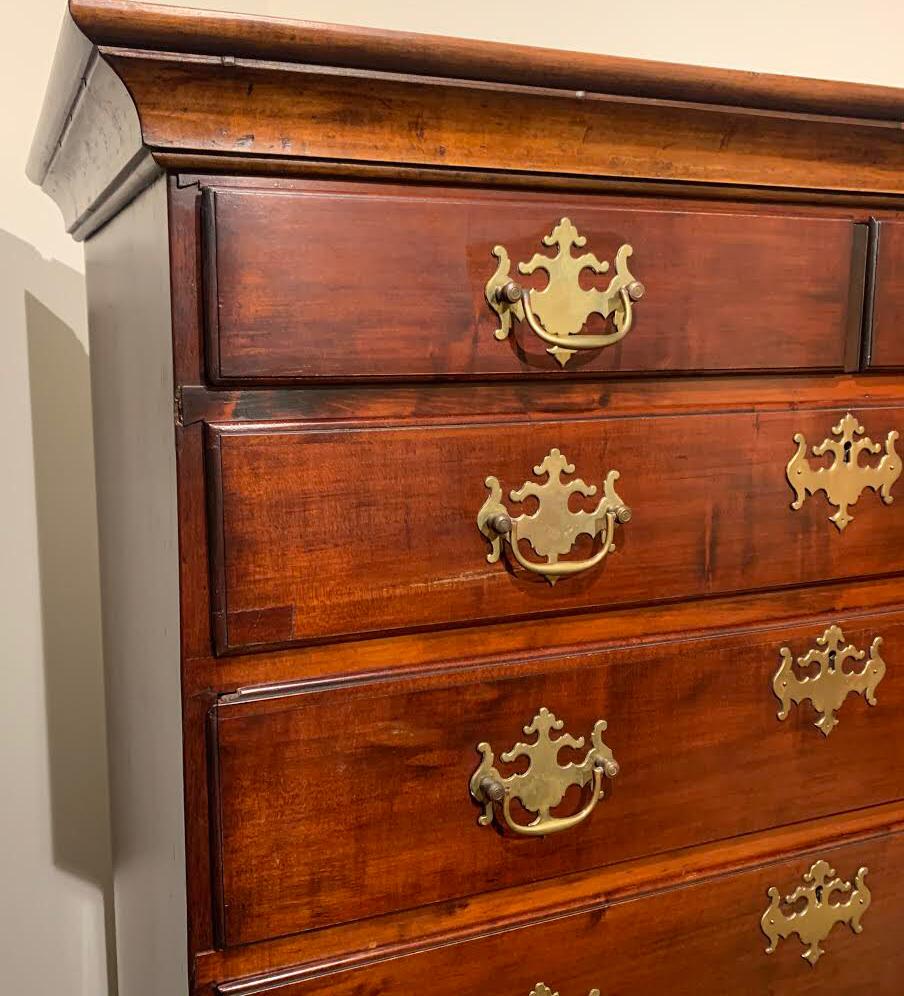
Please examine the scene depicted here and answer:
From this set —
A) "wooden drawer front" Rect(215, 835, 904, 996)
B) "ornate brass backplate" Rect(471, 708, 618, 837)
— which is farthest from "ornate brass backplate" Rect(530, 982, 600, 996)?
"ornate brass backplate" Rect(471, 708, 618, 837)

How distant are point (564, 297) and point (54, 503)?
2.57 feet

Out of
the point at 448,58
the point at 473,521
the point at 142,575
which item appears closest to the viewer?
the point at 448,58

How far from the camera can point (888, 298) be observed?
0.85m

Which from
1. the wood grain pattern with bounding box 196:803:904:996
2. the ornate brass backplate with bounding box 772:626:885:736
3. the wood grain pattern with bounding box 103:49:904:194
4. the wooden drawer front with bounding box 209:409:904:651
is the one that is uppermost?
the wood grain pattern with bounding box 103:49:904:194

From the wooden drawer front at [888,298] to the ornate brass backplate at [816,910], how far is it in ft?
1.48

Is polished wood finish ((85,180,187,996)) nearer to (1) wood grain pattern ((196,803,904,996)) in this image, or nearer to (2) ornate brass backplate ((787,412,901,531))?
(1) wood grain pattern ((196,803,904,996))

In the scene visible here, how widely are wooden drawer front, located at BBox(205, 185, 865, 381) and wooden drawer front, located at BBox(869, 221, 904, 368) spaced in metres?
0.02

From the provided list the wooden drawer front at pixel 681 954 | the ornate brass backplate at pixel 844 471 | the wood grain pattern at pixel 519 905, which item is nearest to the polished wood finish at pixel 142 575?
the wood grain pattern at pixel 519 905

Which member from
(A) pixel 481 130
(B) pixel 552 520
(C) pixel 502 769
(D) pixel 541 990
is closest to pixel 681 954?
(D) pixel 541 990

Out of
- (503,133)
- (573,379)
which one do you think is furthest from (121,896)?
(503,133)

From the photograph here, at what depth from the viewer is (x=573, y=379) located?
2.50ft

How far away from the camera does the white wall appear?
120cm

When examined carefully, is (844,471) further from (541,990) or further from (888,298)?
(541,990)

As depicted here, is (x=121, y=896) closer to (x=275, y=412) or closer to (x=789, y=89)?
(x=275, y=412)
